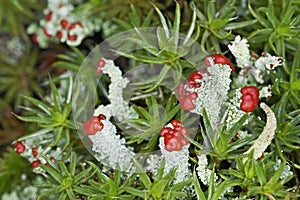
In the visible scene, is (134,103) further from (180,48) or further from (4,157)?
(4,157)

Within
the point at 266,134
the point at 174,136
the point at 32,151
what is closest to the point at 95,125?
the point at 174,136

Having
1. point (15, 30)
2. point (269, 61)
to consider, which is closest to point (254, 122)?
point (269, 61)

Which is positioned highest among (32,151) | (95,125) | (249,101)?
(249,101)

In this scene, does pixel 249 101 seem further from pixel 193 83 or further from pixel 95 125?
pixel 95 125

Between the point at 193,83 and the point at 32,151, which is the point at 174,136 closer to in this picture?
the point at 193,83

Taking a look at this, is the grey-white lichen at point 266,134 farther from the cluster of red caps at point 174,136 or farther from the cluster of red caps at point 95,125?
the cluster of red caps at point 95,125

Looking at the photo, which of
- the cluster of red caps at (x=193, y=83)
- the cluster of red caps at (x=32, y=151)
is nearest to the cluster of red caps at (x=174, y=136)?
the cluster of red caps at (x=193, y=83)

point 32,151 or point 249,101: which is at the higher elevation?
point 249,101

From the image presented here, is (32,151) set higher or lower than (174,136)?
lower

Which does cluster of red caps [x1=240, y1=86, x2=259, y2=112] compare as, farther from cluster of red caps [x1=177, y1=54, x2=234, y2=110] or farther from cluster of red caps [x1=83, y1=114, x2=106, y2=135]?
cluster of red caps [x1=83, y1=114, x2=106, y2=135]

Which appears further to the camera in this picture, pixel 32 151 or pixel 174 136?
pixel 32 151
